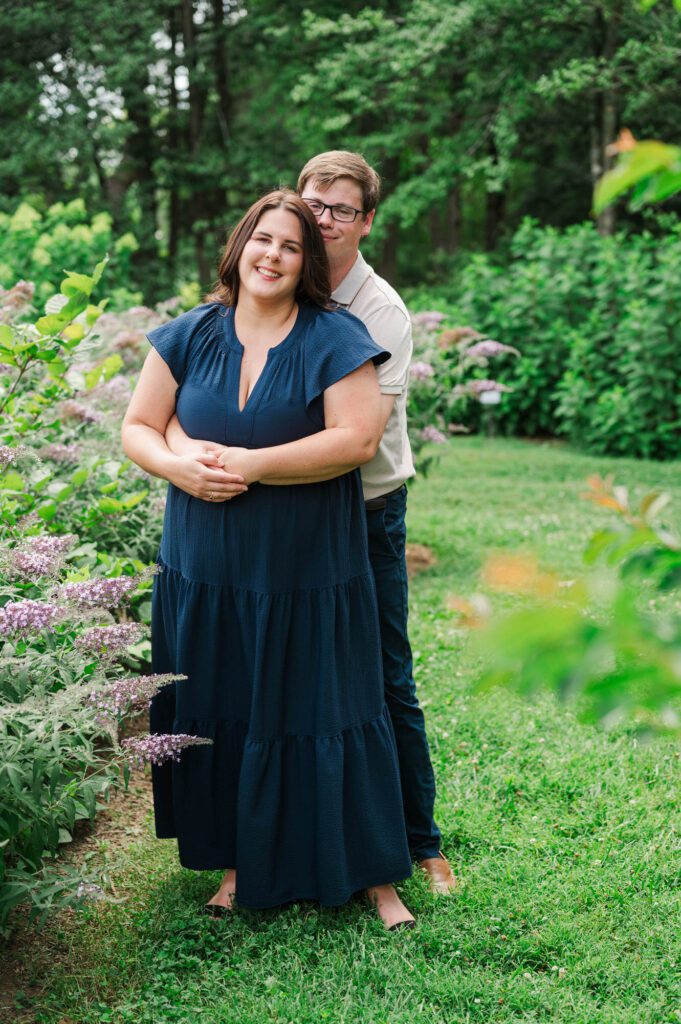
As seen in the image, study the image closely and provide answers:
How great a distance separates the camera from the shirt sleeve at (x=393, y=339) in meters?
2.70

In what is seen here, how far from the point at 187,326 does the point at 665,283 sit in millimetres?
7953

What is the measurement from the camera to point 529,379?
1109 centimetres

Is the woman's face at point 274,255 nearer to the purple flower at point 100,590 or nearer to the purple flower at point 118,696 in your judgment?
the purple flower at point 100,590

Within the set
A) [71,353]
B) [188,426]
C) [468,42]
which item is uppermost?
[468,42]

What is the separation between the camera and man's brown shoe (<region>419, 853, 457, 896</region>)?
2.94 meters

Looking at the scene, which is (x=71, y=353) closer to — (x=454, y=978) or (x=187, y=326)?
(x=187, y=326)

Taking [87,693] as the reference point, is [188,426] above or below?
above

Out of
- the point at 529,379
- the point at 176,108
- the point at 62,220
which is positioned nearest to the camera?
the point at 62,220

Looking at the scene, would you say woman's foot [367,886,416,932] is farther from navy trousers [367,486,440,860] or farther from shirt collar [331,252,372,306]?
shirt collar [331,252,372,306]

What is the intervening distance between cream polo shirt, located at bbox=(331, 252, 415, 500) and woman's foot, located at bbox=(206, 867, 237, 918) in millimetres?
1147

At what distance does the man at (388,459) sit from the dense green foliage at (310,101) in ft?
32.1

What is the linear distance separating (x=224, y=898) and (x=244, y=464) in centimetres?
126

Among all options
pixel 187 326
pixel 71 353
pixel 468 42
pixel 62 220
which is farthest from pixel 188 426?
pixel 468 42

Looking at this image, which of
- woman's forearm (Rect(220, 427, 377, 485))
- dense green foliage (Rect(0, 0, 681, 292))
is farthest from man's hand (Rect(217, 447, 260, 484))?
dense green foliage (Rect(0, 0, 681, 292))
